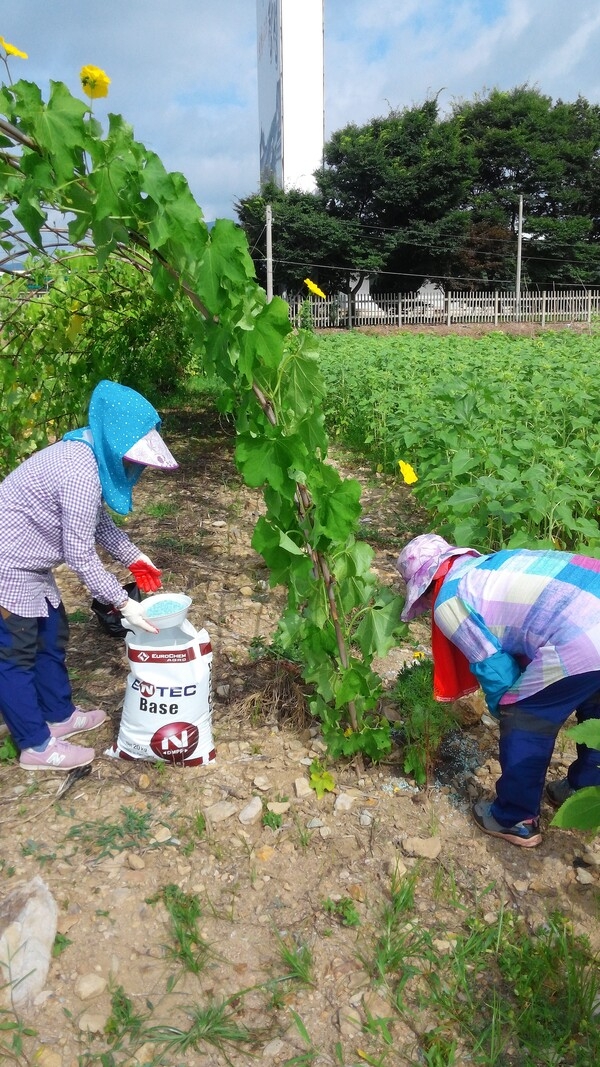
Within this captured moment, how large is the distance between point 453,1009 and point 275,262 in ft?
89.3

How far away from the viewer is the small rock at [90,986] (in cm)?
173

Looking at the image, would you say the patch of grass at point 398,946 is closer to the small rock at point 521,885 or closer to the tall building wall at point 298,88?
the small rock at point 521,885

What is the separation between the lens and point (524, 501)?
123 inches

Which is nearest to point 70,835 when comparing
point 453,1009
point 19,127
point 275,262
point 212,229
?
point 453,1009

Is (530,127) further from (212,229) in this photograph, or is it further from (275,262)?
(212,229)

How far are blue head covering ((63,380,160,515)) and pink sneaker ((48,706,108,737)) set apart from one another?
82 cm

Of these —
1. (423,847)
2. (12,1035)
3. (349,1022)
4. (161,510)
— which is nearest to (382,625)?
(423,847)

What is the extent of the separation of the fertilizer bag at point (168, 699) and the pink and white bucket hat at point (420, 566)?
2.10 ft

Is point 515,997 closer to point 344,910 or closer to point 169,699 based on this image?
point 344,910

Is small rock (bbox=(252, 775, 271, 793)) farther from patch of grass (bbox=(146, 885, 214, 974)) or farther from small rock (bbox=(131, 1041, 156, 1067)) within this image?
small rock (bbox=(131, 1041, 156, 1067))

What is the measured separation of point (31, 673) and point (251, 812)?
0.81 metres

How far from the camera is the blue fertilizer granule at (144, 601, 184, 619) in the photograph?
2354 mm

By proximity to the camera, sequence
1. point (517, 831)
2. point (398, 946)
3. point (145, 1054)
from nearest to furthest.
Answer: point (145, 1054), point (398, 946), point (517, 831)

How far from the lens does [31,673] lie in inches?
94.3
